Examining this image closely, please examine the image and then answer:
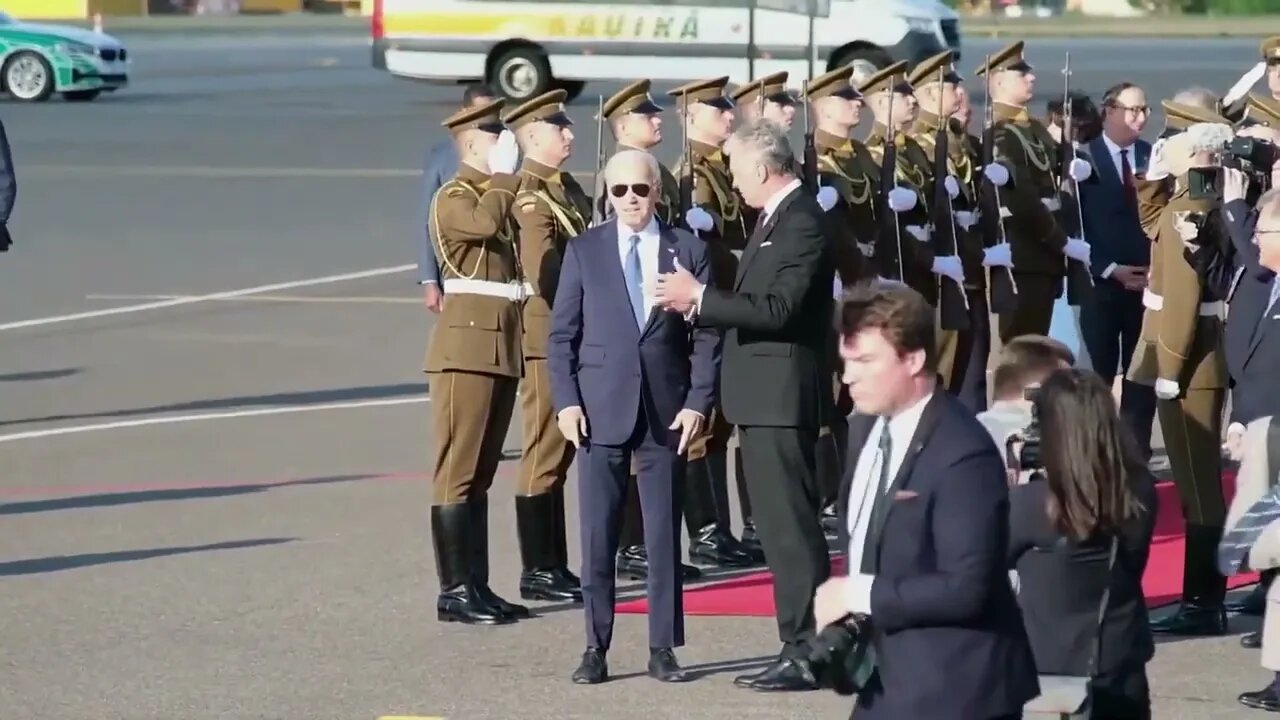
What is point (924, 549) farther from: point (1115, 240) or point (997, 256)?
point (1115, 240)

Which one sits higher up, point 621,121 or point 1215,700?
point 621,121

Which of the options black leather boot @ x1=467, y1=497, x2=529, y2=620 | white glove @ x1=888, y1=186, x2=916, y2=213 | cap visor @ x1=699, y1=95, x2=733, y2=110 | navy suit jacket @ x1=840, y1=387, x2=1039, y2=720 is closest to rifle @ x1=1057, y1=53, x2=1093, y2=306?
white glove @ x1=888, y1=186, x2=916, y2=213

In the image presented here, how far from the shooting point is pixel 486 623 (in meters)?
9.30

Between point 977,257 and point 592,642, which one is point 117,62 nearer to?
point 977,257

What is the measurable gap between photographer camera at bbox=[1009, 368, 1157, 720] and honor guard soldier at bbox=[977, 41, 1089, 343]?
18.8ft

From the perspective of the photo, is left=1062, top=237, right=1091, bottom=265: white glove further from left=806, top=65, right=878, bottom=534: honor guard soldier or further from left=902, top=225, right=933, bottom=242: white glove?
left=806, top=65, right=878, bottom=534: honor guard soldier

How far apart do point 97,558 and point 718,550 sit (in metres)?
2.57

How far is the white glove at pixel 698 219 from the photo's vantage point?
32.9 ft

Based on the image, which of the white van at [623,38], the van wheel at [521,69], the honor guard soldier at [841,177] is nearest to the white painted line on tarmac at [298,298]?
the honor guard soldier at [841,177]

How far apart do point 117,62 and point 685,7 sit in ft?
31.8

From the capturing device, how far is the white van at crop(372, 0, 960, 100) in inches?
1272

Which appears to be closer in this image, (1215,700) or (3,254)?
(1215,700)

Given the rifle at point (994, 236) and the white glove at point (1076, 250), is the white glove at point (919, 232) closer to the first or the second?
the rifle at point (994, 236)

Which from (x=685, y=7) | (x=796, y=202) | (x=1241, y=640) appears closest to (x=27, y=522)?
(x=796, y=202)
